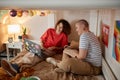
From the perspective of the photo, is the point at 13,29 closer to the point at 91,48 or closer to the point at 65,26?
the point at 65,26

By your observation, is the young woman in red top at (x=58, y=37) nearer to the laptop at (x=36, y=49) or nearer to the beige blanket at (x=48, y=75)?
the laptop at (x=36, y=49)

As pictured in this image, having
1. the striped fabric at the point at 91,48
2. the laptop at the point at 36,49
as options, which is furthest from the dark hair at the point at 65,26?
the striped fabric at the point at 91,48

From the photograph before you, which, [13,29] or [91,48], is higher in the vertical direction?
[13,29]

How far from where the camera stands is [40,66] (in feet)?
5.91

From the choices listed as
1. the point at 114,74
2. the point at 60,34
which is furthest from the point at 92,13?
the point at 114,74

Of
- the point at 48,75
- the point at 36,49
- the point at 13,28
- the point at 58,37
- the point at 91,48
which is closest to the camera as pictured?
the point at 48,75

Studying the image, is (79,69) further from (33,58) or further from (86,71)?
(33,58)

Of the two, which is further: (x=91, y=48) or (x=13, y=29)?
(x=13, y=29)

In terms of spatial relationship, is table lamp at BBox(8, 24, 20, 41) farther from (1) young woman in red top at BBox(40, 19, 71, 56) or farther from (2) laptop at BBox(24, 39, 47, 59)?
(2) laptop at BBox(24, 39, 47, 59)

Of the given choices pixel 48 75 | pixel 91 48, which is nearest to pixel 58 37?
pixel 91 48

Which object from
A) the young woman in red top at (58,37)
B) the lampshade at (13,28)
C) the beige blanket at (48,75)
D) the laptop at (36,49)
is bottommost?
the beige blanket at (48,75)

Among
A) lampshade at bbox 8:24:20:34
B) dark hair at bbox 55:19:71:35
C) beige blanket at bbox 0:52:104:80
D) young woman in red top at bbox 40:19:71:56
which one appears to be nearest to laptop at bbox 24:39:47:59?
beige blanket at bbox 0:52:104:80

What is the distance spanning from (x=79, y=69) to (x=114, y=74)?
1.03 feet

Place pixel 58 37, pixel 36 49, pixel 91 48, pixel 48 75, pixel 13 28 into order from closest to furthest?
pixel 48 75 < pixel 91 48 < pixel 36 49 < pixel 58 37 < pixel 13 28
